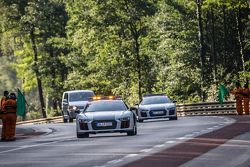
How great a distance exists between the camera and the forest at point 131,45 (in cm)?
6072

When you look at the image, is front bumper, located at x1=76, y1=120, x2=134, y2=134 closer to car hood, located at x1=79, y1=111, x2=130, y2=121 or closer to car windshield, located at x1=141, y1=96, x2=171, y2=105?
car hood, located at x1=79, y1=111, x2=130, y2=121

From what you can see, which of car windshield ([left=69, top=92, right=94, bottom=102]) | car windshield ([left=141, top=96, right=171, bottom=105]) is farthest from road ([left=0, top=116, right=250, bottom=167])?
car windshield ([left=69, top=92, right=94, bottom=102])

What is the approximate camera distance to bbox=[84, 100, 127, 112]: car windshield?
27.2 m

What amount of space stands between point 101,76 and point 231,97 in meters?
22.8

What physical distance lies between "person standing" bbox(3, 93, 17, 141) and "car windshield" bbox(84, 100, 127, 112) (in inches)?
104

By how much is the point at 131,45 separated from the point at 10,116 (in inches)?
A: 1603

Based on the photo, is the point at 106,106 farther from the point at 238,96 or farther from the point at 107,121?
the point at 238,96

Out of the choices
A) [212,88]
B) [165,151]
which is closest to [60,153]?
[165,151]

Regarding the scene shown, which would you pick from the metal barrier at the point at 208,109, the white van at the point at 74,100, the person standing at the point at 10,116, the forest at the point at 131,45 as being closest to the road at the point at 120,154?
the person standing at the point at 10,116

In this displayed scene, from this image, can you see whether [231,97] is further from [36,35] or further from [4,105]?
[36,35]

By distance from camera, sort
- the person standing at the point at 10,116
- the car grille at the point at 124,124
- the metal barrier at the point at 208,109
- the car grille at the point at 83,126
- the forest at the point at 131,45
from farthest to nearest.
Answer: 1. the forest at the point at 131,45
2. the metal barrier at the point at 208,109
3. the person standing at the point at 10,116
4. the car grille at the point at 83,126
5. the car grille at the point at 124,124

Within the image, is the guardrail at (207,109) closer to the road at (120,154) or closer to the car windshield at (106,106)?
the car windshield at (106,106)

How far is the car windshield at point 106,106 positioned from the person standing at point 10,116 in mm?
2644

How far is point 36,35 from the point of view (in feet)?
251
